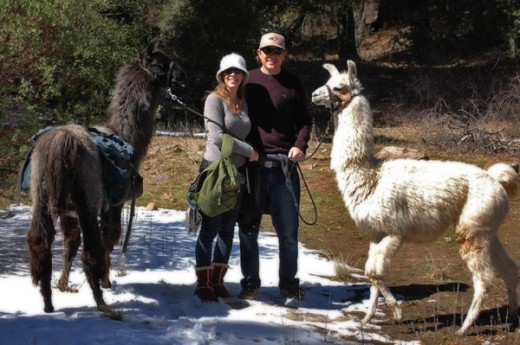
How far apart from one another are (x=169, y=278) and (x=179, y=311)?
39.6 inches

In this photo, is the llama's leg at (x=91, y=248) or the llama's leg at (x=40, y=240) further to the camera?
the llama's leg at (x=91, y=248)

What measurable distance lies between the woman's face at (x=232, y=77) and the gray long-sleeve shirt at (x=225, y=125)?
0.14 m

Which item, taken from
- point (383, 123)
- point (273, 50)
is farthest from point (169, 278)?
point (383, 123)

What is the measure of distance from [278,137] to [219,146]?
1.64 feet

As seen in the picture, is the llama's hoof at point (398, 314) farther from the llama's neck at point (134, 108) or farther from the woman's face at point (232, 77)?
the llama's neck at point (134, 108)

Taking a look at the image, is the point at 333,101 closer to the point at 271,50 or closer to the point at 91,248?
the point at 271,50

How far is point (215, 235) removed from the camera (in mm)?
5672

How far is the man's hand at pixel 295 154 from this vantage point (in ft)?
18.0

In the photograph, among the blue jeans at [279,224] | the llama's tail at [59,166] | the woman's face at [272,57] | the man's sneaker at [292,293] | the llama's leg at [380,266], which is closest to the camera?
the llama's tail at [59,166]

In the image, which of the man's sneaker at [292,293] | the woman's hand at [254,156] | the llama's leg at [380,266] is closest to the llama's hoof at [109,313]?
the man's sneaker at [292,293]

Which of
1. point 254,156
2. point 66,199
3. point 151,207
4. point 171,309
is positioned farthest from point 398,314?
point 151,207

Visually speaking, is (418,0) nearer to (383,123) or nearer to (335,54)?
(335,54)

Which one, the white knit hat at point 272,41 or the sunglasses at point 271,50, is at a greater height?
the white knit hat at point 272,41

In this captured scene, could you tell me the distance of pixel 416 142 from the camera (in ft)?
46.1
